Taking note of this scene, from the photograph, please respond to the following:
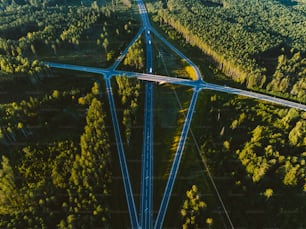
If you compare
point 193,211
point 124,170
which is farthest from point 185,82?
point 193,211

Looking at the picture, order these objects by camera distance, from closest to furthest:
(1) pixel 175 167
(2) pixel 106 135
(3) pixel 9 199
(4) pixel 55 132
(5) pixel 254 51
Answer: (3) pixel 9 199, (1) pixel 175 167, (2) pixel 106 135, (4) pixel 55 132, (5) pixel 254 51

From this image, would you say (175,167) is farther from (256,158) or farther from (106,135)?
(256,158)

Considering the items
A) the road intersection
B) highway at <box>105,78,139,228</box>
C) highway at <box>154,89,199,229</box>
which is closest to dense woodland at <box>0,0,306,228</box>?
highway at <box>105,78,139,228</box>

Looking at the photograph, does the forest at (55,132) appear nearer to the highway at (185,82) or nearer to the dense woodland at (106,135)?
the dense woodland at (106,135)

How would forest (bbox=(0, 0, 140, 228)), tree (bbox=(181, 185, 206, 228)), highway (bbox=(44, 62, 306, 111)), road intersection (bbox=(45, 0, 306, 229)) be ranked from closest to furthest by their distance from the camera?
1. forest (bbox=(0, 0, 140, 228))
2. tree (bbox=(181, 185, 206, 228))
3. road intersection (bbox=(45, 0, 306, 229))
4. highway (bbox=(44, 62, 306, 111))

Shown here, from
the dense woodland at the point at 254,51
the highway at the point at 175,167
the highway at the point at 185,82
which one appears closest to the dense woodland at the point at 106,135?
the dense woodland at the point at 254,51

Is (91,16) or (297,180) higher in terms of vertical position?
(91,16)

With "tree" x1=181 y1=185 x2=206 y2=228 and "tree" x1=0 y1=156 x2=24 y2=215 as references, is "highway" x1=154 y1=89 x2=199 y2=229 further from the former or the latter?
"tree" x1=0 y1=156 x2=24 y2=215

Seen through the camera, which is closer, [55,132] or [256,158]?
[256,158]

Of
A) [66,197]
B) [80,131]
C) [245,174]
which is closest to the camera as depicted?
[66,197]

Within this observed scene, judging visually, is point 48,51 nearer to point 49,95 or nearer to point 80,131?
point 49,95

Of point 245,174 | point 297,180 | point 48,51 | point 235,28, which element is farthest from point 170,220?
point 235,28
